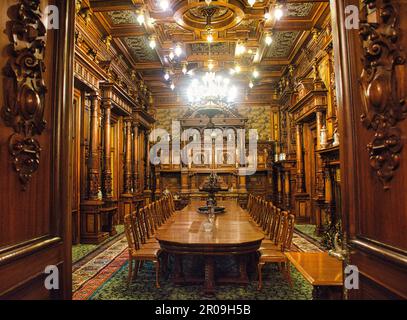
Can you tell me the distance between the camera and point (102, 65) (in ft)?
24.2

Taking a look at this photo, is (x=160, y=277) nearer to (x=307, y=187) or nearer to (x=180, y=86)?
(x=307, y=187)

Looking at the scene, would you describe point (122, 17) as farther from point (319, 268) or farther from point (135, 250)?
point (319, 268)

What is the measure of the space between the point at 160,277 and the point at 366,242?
3117 mm

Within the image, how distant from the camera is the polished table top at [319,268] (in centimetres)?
206

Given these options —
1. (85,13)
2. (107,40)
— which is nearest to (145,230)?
(85,13)

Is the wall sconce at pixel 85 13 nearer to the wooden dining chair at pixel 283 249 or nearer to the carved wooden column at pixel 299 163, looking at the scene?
the wooden dining chair at pixel 283 249

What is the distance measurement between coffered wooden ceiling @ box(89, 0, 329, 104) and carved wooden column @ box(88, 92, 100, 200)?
192cm

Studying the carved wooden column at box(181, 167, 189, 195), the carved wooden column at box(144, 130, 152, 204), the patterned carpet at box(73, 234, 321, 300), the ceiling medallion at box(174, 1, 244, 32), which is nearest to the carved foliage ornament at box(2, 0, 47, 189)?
the patterned carpet at box(73, 234, 321, 300)

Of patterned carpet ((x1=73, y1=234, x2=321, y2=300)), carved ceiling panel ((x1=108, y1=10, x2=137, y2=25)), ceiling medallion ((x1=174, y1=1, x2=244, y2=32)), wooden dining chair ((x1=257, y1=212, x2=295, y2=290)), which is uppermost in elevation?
carved ceiling panel ((x1=108, y1=10, x2=137, y2=25))

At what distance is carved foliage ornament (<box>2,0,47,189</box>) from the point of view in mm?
1241

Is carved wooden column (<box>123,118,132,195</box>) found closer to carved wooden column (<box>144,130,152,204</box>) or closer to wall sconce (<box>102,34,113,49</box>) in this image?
carved wooden column (<box>144,130,152,204</box>)

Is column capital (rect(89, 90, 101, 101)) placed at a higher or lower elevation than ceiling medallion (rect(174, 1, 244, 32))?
lower
